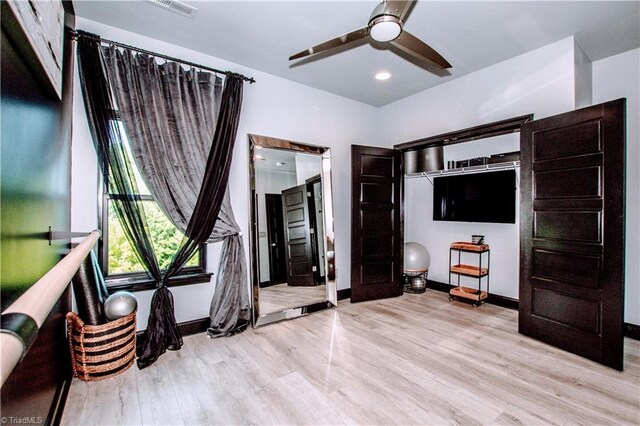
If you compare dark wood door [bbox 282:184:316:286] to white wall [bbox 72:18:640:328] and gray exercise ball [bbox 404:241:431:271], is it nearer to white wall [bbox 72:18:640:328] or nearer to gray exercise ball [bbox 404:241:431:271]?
white wall [bbox 72:18:640:328]

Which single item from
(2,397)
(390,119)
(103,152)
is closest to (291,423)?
(2,397)

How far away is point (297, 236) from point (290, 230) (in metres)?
0.13

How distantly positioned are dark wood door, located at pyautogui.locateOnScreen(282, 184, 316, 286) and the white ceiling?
1569mm

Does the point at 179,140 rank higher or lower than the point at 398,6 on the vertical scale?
lower

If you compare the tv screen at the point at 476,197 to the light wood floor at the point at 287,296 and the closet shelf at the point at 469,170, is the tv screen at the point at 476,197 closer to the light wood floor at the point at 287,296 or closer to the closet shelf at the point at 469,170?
the closet shelf at the point at 469,170

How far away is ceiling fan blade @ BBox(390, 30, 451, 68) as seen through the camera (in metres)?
2.13

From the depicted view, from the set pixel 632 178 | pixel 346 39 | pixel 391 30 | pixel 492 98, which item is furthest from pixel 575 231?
pixel 346 39

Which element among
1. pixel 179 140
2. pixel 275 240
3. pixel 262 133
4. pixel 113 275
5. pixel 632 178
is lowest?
pixel 113 275

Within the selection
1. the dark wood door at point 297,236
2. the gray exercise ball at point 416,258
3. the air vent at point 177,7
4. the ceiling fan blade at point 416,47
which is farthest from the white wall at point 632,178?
the air vent at point 177,7

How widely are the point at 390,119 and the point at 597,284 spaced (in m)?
3.43

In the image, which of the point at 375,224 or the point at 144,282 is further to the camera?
the point at 375,224

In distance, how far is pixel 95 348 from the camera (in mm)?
2240

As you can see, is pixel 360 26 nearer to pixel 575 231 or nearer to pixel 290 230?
pixel 290 230

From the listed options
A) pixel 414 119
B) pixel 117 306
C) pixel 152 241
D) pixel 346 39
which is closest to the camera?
pixel 346 39
